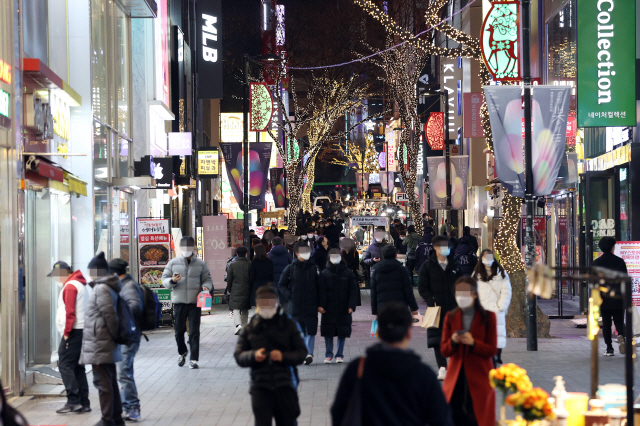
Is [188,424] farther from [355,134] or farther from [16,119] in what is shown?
[355,134]

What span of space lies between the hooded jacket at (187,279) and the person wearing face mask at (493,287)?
14.2ft

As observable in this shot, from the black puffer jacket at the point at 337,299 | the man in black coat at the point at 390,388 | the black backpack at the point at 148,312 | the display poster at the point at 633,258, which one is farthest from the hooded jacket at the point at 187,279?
the man in black coat at the point at 390,388

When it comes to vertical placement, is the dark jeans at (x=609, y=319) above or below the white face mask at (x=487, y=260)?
below

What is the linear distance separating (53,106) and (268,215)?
25.9 m

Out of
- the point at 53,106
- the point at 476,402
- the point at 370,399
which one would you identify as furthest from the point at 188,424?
the point at 53,106

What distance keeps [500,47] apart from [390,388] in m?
11.9

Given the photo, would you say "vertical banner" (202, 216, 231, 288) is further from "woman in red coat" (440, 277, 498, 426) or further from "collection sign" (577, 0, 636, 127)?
"woman in red coat" (440, 277, 498, 426)

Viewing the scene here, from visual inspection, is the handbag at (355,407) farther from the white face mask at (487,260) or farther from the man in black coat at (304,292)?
the man in black coat at (304,292)

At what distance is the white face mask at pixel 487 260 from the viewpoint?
36.7 feet

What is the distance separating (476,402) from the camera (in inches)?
270

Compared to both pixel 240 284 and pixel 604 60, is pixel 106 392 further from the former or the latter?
pixel 604 60

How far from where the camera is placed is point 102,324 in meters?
8.51

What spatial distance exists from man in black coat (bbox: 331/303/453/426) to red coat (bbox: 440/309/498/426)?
2.46m

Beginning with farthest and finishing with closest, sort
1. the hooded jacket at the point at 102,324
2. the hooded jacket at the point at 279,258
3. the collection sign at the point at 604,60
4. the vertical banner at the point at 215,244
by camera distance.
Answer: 1. the vertical banner at the point at 215,244
2. the hooded jacket at the point at 279,258
3. the collection sign at the point at 604,60
4. the hooded jacket at the point at 102,324
